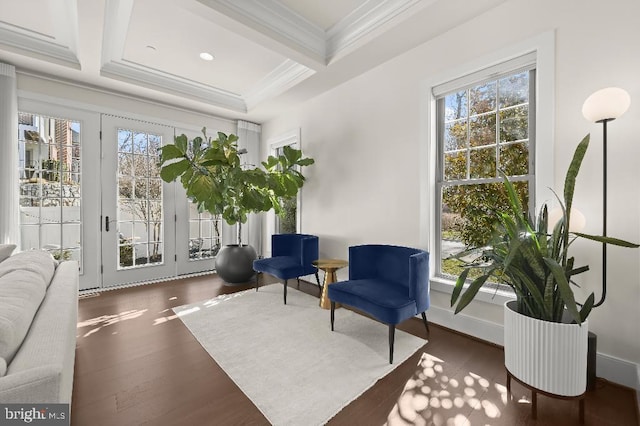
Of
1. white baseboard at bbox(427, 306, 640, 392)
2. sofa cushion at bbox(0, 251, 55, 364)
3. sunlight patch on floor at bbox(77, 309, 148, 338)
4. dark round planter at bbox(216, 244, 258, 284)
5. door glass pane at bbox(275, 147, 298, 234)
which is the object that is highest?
door glass pane at bbox(275, 147, 298, 234)

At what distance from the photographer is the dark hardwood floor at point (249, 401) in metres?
1.64

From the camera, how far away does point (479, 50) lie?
8.48ft

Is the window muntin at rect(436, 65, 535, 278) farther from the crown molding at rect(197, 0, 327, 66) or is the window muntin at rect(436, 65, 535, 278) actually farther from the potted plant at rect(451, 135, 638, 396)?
the crown molding at rect(197, 0, 327, 66)

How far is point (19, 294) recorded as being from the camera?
1318mm

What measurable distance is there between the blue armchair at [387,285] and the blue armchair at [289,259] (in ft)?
2.98

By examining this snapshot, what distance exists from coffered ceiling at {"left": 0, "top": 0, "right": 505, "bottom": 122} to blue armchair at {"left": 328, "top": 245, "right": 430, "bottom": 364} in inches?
84.4

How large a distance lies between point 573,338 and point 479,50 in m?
2.39

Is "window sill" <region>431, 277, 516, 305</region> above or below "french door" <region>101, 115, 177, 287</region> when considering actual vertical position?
below

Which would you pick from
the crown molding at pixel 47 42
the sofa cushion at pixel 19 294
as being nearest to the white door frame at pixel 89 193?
the crown molding at pixel 47 42

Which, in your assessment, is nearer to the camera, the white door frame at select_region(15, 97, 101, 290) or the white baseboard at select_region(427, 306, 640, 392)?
the white baseboard at select_region(427, 306, 640, 392)

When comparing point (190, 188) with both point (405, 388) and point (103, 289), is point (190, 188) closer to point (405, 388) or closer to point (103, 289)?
point (103, 289)

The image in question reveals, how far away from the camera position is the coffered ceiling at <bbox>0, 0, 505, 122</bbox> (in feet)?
8.68

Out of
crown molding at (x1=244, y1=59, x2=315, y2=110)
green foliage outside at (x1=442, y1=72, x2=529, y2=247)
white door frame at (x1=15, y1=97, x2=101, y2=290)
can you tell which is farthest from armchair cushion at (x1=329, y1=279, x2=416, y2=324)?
white door frame at (x1=15, y1=97, x2=101, y2=290)

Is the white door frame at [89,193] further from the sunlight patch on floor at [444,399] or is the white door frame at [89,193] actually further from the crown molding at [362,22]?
the sunlight patch on floor at [444,399]
